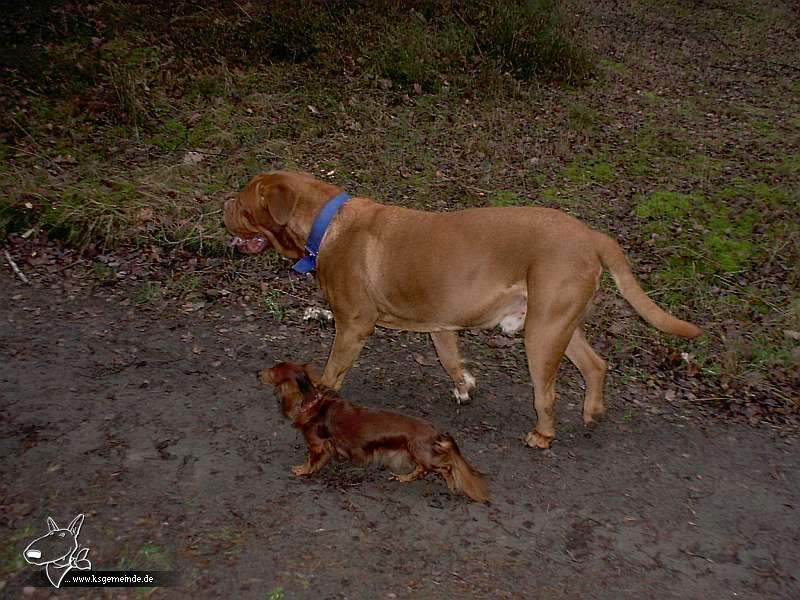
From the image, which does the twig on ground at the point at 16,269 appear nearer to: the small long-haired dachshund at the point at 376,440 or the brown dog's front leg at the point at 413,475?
the small long-haired dachshund at the point at 376,440

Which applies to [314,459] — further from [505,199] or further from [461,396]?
[505,199]

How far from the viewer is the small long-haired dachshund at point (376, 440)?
12.9ft

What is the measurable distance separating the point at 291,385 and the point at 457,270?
143 cm

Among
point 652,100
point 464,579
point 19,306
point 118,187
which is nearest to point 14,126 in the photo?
point 118,187

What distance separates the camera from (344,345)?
4.77 m

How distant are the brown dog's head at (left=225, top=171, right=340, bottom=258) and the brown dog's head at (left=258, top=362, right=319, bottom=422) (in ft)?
3.49

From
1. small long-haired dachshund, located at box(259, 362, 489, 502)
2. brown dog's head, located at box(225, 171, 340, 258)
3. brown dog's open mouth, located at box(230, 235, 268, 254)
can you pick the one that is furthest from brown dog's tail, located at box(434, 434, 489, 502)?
brown dog's open mouth, located at box(230, 235, 268, 254)

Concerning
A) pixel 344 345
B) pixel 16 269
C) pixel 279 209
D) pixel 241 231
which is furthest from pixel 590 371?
pixel 16 269

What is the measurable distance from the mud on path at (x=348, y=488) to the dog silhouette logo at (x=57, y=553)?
0.22 feet

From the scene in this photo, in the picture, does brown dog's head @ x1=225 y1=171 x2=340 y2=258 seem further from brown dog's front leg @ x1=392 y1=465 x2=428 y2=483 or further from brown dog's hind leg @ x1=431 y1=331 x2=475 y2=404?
brown dog's front leg @ x1=392 y1=465 x2=428 y2=483

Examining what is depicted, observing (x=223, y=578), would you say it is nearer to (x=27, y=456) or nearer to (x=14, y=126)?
A: (x=27, y=456)

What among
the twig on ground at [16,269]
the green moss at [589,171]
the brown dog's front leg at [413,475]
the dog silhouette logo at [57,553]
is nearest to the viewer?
the dog silhouette logo at [57,553]

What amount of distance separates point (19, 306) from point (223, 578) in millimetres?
3903

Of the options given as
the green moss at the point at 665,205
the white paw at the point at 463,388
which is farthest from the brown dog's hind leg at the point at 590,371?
the green moss at the point at 665,205
